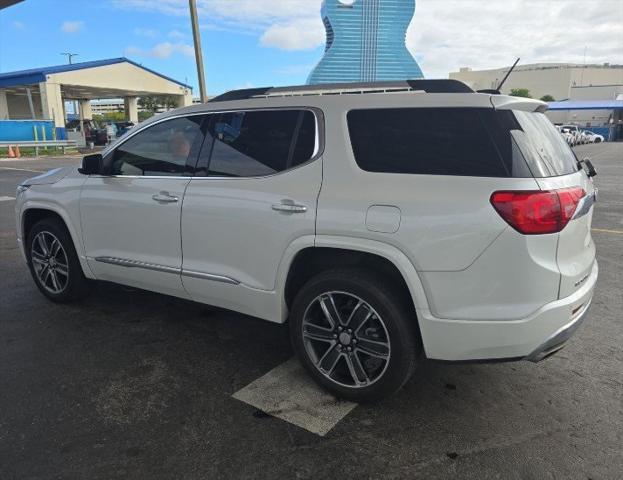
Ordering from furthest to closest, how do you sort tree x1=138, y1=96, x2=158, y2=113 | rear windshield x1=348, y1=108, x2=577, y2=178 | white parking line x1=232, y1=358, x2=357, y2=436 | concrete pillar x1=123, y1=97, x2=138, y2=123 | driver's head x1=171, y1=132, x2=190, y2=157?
tree x1=138, y1=96, x2=158, y2=113 < concrete pillar x1=123, y1=97, x2=138, y2=123 < driver's head x1=171, y1=132, x2=190, y2=157 < white parking line x1=232, y1=358, x2=357, y2=436 < rear windshield x1=348, y1=108, x2=577, y2=178

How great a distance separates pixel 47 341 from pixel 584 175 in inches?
156

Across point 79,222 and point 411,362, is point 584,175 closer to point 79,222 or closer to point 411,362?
point 411,362

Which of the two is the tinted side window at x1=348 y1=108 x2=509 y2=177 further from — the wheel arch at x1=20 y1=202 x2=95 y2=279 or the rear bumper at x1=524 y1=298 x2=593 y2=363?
the wheel arch at x1=20 y1=202 x2=95 y2=279

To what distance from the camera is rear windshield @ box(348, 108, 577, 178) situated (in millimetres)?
2631

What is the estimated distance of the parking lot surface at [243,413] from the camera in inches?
101

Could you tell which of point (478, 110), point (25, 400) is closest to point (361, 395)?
point (478, 110)

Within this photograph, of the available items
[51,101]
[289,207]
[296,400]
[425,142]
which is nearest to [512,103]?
[425,142]

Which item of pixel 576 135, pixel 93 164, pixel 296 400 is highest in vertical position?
pixel 93 164

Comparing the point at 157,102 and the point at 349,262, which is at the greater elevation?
the point at 157,102

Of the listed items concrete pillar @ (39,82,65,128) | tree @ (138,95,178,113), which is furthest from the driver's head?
tree @ (138,95,178,113)

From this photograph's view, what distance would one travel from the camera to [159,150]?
3.96m

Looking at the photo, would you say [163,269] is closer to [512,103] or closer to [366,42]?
[512,103]

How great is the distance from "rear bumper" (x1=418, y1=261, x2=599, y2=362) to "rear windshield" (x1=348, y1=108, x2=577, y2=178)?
0.72m

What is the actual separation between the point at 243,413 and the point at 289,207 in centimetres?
124
